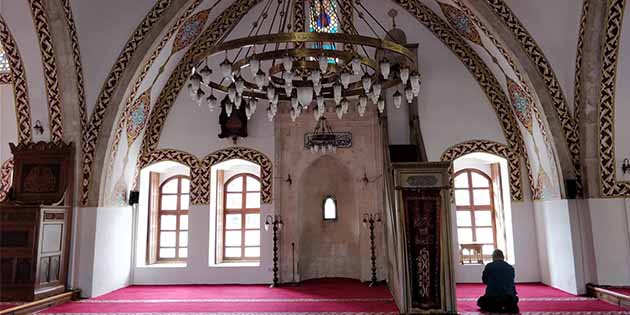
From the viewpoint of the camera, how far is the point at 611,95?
5.50 m

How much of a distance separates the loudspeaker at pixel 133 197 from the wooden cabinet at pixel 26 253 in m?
1.57

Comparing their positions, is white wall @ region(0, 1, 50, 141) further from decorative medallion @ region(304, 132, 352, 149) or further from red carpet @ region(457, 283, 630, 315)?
red carpet @ region(457, 283, 630, 315)

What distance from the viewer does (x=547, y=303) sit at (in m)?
5.14

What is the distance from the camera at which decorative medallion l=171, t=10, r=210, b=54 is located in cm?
661

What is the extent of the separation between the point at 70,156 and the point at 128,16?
6.91ft

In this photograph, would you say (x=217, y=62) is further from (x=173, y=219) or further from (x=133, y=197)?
(x=173, y=219)

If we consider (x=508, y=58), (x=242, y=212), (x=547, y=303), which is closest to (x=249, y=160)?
(x=242, y=212)

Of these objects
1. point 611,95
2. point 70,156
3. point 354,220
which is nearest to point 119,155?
point 70,156

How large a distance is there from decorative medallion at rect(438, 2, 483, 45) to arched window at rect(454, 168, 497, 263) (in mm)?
2309

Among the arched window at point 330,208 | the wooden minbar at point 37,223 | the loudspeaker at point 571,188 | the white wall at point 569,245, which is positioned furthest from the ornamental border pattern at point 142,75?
the white wall at point 569,245

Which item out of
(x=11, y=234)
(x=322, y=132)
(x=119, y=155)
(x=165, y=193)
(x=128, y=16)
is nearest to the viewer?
(x=11, y=234)

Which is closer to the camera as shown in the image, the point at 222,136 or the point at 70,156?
the point at 70,156

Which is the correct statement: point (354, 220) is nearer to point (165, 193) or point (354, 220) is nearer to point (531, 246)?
point (531, 246)

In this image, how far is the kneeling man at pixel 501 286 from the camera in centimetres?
455
